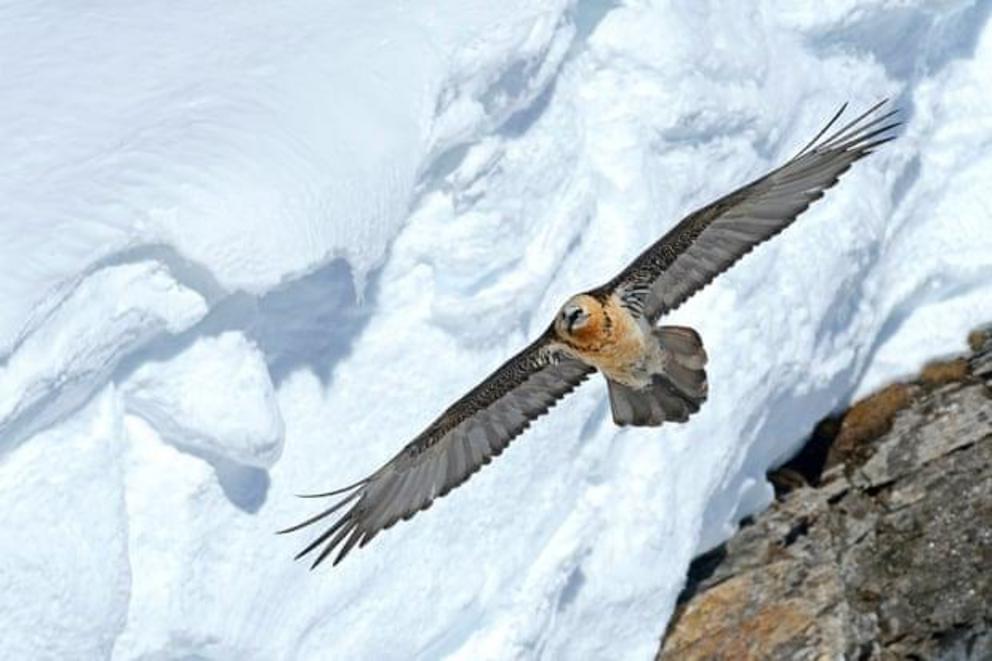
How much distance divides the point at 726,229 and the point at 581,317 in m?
0.83

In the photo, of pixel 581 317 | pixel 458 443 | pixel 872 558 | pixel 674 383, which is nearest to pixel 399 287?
pixel 458 443

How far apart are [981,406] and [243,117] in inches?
166

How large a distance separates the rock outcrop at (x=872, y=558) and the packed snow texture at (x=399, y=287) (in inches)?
10.6

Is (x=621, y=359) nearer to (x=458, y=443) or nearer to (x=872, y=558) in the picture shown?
(x=458, y=443)

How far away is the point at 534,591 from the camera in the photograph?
10984 mm

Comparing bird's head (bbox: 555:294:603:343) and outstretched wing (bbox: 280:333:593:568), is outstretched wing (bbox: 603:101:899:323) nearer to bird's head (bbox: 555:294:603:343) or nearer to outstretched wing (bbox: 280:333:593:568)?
bird's head (bbox: 555:294:603:343)

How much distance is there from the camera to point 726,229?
32.9 ft

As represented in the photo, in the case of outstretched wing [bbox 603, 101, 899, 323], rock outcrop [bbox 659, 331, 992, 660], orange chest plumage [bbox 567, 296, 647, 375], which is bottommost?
rock outcrop [bbox 659, 331, 992, 660]

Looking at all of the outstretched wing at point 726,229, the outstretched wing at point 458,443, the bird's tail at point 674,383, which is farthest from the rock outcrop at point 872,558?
the outstretched wing at point 726,229

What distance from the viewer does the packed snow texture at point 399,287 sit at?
10320mm

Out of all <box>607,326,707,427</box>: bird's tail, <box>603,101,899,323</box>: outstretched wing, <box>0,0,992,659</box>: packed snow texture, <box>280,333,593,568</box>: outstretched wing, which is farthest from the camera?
<box>0,0,992,659</box>: packed snow texture

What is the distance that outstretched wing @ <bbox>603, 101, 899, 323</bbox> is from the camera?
974 cm

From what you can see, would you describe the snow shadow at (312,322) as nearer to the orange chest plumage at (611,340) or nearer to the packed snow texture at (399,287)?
the packed snow texture at (399,287)

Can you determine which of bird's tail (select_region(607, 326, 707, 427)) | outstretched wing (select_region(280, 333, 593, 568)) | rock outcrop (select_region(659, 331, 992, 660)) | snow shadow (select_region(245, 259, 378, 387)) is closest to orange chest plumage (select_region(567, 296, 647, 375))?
bird's tail (select_region(607, 326, 707, 427))
